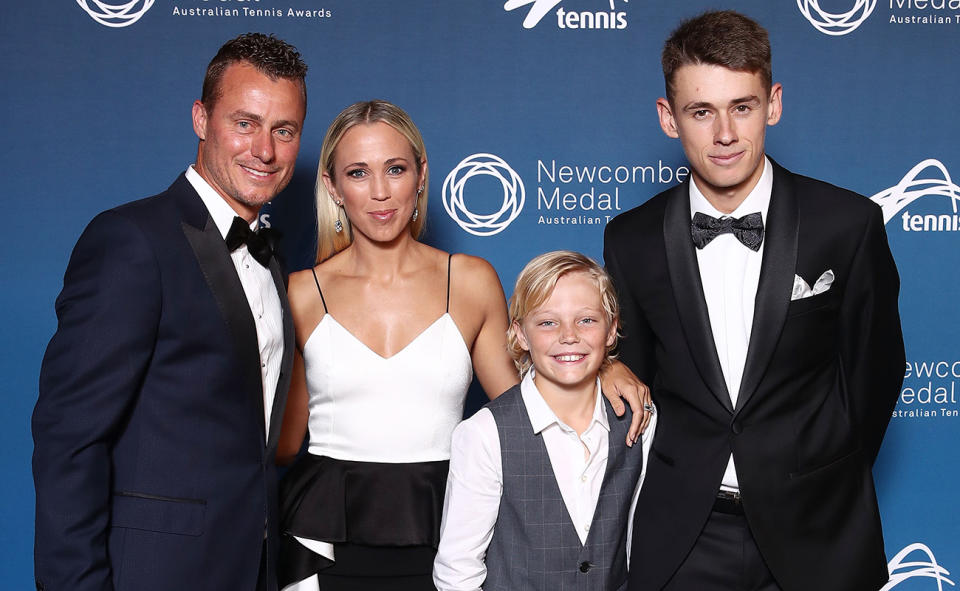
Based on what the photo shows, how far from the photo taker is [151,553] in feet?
4.66

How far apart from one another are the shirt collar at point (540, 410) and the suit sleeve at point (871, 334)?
52 centimetres

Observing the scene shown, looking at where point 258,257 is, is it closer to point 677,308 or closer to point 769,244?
point 677,308

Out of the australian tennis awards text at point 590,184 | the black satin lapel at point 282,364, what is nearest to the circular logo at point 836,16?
the australian tennis awards text at point 590,184

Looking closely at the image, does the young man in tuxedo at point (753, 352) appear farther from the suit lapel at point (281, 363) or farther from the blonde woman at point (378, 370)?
the suit lapel at point (281, 363)

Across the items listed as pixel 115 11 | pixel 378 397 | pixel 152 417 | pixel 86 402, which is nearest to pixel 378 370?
pixel 378 397

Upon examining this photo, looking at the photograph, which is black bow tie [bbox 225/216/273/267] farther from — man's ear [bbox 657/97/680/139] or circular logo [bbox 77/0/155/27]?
circular logo [bbox 77/0/155/27]

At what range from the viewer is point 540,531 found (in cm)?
164

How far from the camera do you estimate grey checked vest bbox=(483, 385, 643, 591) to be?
1.63 m

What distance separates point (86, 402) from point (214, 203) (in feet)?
1.54

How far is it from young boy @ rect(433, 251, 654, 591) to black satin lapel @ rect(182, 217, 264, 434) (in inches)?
18.4

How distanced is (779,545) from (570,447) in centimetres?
45

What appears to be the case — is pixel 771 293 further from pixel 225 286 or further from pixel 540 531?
pixel 225 286

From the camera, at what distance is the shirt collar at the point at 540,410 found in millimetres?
1686

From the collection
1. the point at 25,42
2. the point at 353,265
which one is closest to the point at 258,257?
the point at 353,265
